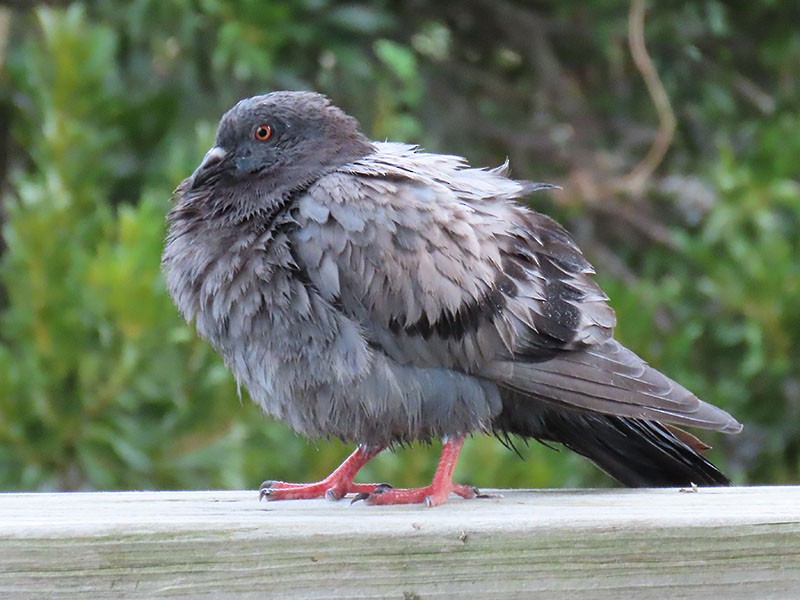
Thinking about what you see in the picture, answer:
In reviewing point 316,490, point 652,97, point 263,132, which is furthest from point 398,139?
point 316,490

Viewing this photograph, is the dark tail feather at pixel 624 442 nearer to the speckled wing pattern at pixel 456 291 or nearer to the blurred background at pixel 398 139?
the speckled wing pattern at pixel 456 291

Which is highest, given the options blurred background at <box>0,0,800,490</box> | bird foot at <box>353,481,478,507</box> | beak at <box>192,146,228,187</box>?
beak at <box>192,146,228,187</box>

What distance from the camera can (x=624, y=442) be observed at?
3.17m

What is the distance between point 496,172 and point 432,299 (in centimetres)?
56

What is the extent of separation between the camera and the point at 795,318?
5980mm

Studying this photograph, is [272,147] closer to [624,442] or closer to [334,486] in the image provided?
[334,486]

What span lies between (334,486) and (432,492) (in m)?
0.32

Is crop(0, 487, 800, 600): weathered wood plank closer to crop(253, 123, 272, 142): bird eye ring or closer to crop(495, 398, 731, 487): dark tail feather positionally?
crop(495, 398, 731, 487): dark tail feather

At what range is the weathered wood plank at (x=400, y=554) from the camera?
1.90 metres

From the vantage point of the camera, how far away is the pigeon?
289cm

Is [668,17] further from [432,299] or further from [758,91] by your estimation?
[432,299]

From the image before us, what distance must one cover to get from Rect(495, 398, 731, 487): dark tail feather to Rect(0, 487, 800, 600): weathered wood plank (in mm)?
898

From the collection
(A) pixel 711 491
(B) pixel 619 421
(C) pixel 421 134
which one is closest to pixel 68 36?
(C) pixel 421 134

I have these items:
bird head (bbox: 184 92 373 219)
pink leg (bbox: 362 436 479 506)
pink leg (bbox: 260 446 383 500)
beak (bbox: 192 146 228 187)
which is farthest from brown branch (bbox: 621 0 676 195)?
pink leg (bbox: 362 436 479 506)
